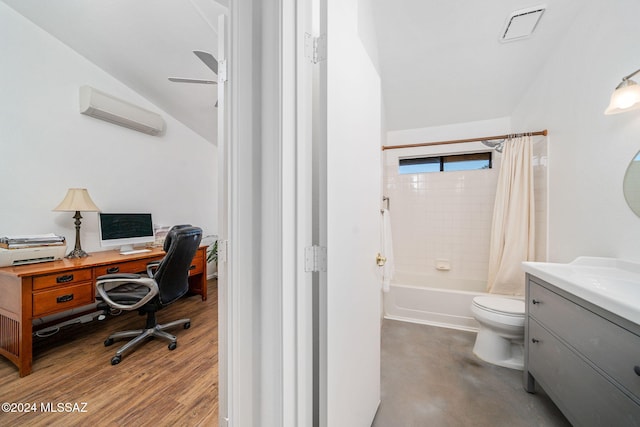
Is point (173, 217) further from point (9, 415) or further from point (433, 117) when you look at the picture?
point (433, 117)

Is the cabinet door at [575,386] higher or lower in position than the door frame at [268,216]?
lower

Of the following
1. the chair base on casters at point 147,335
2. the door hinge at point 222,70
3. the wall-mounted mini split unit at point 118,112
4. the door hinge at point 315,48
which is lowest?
the chair base on casters at point 147,335

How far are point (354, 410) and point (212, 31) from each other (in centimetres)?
286

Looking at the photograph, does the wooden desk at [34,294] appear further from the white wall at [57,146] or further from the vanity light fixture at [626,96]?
the vanity light fixture at [626,96]

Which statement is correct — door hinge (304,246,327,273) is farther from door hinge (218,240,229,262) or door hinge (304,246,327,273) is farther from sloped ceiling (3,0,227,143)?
sloped ceiling (3,0,227,143)

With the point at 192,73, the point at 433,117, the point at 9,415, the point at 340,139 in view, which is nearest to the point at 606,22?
the point at 433,117

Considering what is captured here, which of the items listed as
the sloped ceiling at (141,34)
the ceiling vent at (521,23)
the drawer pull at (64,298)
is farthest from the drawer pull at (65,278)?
the ceiling vent at (521,23)

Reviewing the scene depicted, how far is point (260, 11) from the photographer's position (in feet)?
2.89

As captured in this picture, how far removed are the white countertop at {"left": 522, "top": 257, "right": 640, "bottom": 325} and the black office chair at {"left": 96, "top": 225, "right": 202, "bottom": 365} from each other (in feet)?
7.99

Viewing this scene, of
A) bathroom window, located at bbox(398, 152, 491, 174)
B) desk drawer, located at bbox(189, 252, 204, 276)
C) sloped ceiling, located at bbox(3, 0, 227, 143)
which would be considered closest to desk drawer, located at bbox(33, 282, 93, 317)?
desk drawer, located at bbox(189, 252, 204, 276)

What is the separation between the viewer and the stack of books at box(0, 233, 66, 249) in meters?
1.78

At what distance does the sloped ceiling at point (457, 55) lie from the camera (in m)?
1.91

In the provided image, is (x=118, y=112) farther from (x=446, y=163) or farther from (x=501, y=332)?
(x=501, y=332)

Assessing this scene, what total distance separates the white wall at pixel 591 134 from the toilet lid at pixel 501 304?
523 millimetres
